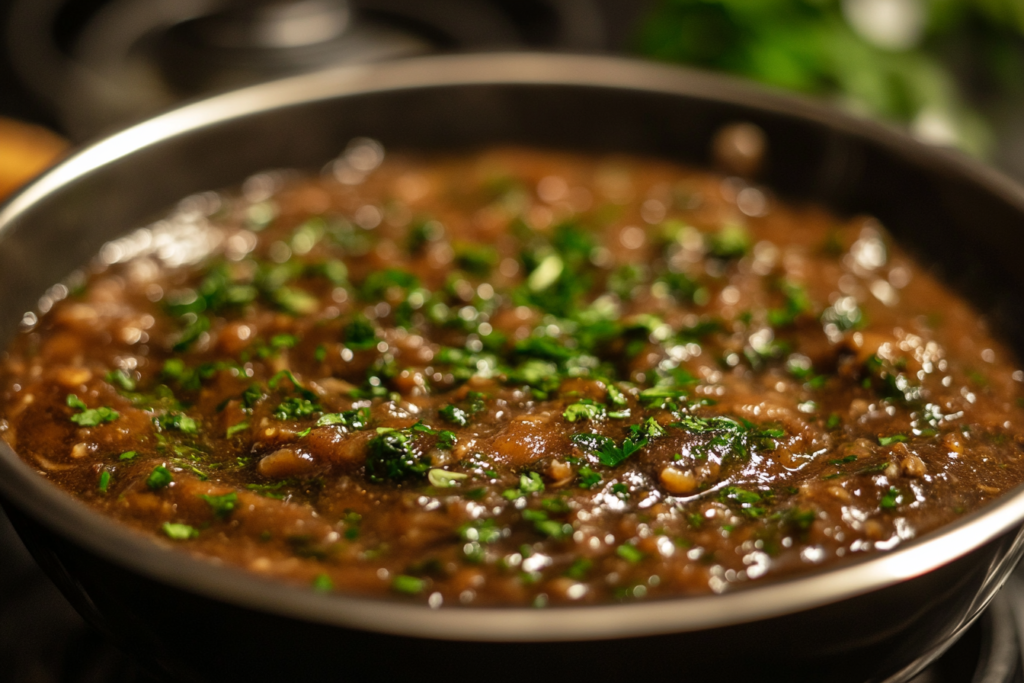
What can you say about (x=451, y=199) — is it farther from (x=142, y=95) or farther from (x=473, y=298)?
(x=142, y=95)

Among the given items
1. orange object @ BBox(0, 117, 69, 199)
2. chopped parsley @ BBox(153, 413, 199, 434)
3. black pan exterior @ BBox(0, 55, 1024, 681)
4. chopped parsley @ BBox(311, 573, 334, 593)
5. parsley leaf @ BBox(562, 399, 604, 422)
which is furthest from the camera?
orange object @ BBox(0, 117, 69, 199)

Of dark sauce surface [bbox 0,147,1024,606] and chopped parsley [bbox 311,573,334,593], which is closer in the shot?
chopped parsley [bbox 311,573,334,593]

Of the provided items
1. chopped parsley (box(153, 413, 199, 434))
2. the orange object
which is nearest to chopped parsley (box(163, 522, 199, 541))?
chopped parsley (box(153, 413, 199, 434))

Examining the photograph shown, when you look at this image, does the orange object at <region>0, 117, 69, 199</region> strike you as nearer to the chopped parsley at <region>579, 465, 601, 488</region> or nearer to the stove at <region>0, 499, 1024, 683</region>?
the stove at <region>0, 499, 1024, 683</region>

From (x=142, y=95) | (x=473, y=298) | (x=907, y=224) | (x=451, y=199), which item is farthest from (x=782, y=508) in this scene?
(x=142, y=95)

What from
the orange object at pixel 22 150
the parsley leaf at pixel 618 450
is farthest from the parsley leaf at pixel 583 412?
the orange object at pixel 22 150

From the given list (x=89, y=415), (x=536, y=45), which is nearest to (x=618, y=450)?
(x=89, y=415)

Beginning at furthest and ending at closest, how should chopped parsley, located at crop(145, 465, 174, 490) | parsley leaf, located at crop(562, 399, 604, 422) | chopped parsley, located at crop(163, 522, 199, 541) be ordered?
parsley leaf, located at crop(562, 399, 604, 422) → chopped parsley, located at crop(145, 465, 174, 490) → chopped parsley, located at crop(163, 522, 199, 541)
